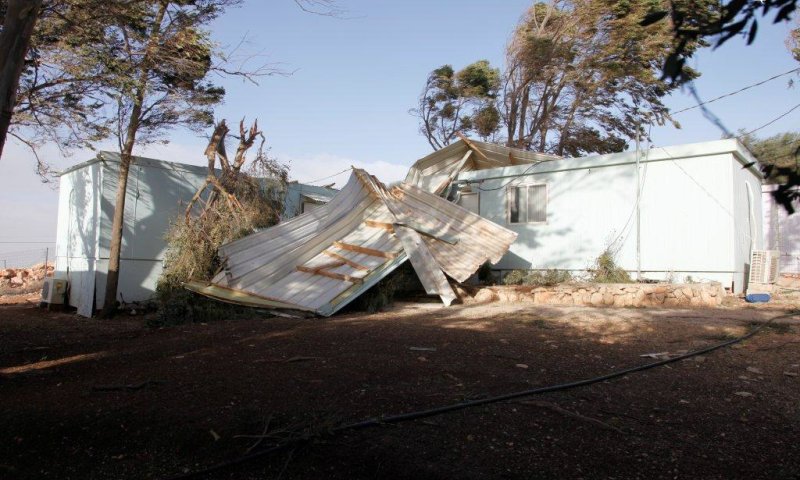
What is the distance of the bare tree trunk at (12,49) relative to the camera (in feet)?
14.6

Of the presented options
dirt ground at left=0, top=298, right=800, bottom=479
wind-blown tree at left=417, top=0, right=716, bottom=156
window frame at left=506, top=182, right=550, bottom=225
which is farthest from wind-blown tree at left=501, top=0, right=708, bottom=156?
dirt ground at left=0, top=298, right=800, bottom=479

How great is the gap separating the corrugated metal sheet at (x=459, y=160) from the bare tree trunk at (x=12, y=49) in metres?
9.79

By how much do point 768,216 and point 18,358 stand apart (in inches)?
747

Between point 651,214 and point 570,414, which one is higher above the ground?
point 651,214

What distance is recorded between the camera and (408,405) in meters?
3.90

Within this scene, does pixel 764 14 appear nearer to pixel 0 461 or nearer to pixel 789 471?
pixel 789 471

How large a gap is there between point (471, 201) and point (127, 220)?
8555 mm

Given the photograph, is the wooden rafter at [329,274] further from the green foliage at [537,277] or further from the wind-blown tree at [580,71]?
the wind-blown tree at [580,71]

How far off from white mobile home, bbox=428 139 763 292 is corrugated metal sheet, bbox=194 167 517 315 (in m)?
2.15

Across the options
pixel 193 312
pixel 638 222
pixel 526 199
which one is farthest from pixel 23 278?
pixel 638 222

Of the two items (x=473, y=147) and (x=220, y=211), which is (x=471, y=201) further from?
(x=220, y=211)

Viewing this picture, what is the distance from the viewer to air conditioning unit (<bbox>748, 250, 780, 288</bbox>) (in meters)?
11.0

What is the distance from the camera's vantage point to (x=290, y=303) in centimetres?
898

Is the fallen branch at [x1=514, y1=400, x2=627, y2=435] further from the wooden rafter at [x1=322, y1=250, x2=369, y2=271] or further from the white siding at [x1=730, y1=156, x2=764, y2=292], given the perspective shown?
the white siding at [x1=730, y1=156, x2=764, y2=292]
